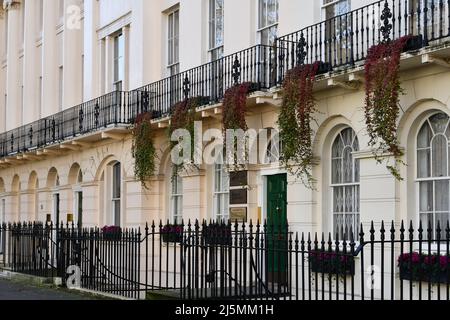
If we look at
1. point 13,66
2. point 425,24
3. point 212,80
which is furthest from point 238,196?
point 13,66

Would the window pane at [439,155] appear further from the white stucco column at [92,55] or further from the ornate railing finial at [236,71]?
the white stucco column at [92,55]

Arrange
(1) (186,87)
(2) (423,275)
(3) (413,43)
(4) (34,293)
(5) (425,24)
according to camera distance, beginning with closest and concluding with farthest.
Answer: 1. (2) (423,275)
2. (5) (425,24)
3. (3) (413,43)
4. (4) (34,293)
5. (1) (186,87)

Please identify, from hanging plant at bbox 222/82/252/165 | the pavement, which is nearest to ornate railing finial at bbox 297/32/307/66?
hanging plant at bbox 222/82/252/165

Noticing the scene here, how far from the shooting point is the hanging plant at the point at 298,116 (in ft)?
48.6

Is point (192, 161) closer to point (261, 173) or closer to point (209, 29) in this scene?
point (261, 173)

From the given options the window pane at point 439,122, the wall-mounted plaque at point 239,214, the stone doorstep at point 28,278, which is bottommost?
the stone doorstep at point 28,278

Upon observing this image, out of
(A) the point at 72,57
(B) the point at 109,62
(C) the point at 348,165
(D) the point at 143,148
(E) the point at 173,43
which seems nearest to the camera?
(C) the point at 348,165

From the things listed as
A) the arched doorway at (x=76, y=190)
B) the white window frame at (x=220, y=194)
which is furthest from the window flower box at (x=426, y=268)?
the arched doorway at (x=76, y=190)

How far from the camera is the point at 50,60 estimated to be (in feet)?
98.6

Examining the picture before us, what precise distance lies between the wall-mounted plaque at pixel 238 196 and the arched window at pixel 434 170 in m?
4.97

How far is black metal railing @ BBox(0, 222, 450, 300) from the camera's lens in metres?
A: 11.1

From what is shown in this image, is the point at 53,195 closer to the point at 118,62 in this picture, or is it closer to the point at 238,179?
the point at 118,62

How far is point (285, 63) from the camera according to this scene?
53.0 feet

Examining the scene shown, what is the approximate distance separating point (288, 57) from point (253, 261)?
4.52 m
